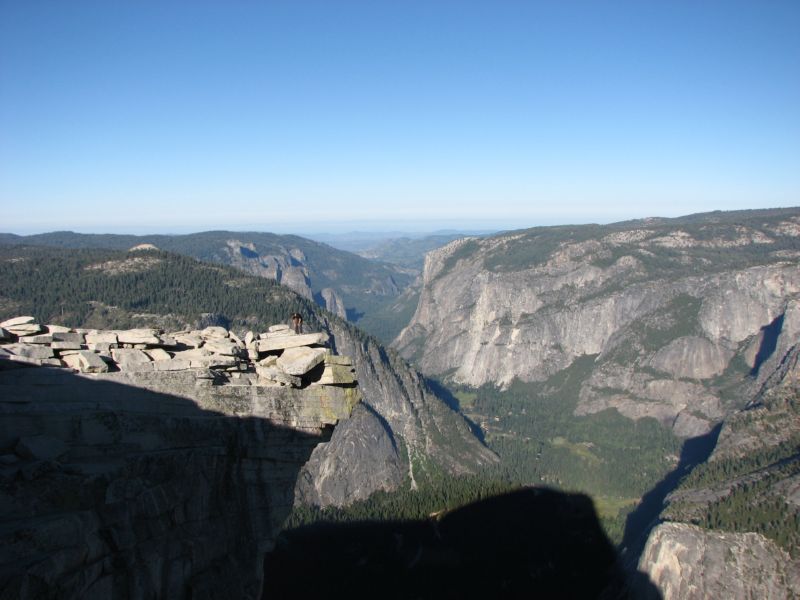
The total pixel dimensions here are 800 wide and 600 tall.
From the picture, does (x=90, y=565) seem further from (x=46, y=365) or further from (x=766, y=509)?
(x=766, y=509)

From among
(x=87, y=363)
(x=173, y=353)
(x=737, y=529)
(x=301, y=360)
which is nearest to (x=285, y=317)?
(x=737, y=529)

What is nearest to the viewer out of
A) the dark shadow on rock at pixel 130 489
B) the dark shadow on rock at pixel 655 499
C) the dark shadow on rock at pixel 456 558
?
the dark shadow on rock at pixel 130 489

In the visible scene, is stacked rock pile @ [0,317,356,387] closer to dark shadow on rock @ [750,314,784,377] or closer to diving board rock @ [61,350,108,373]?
diving board rock @ [61,350,108,373]

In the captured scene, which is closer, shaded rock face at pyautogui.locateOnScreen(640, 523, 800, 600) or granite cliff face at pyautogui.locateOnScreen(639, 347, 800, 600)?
shaded rock face at pyautogui.locateOnScreen(640, 523, 800, 600)

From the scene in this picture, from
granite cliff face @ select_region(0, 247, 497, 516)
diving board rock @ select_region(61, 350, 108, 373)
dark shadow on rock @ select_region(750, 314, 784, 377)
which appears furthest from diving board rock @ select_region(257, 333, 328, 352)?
dark shadow on rock @ select_region(750, 314, 784, 377)

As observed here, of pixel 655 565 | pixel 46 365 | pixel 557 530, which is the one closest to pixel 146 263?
pixel 557 530

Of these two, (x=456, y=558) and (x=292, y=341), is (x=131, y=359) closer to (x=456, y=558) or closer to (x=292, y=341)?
(x=292, y=341)

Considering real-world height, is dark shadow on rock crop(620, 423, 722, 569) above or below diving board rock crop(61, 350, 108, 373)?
below

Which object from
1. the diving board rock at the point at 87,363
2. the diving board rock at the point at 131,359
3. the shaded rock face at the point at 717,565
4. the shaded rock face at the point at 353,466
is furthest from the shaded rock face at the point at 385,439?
the diving board rock at the point at 87,363

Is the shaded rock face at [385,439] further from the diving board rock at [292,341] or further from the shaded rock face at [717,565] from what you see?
the diving board rock at [292,341]
